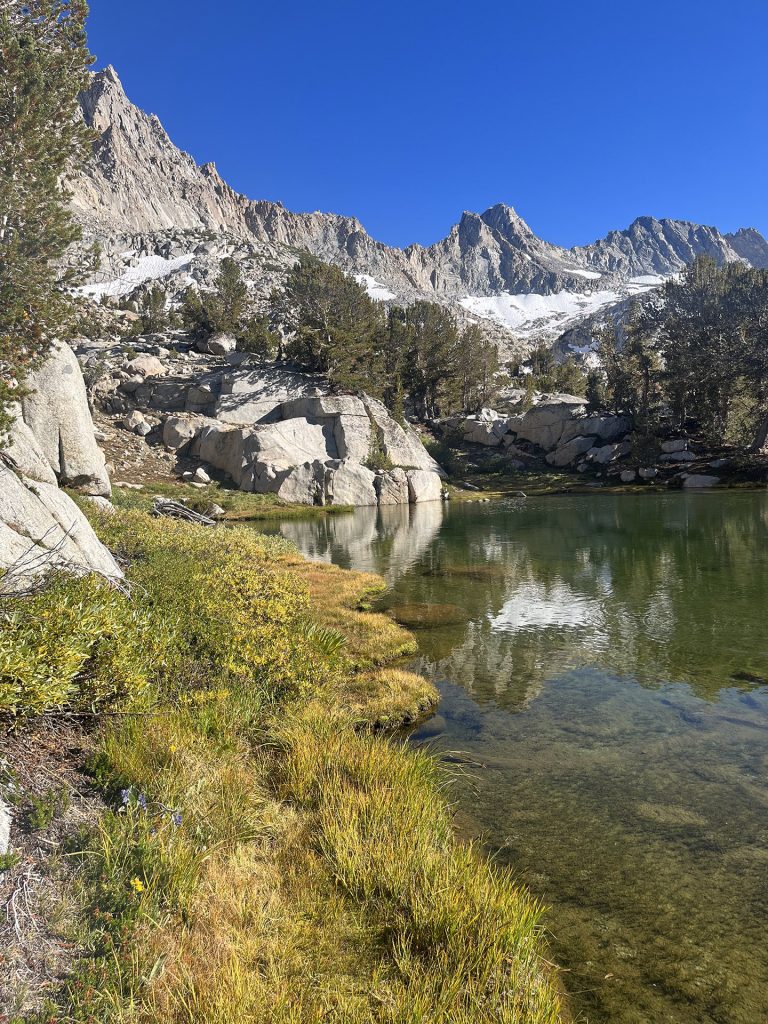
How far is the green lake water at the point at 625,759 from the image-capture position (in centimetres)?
521

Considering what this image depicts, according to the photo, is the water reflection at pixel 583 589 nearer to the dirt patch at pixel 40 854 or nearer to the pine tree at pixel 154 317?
the dirt patch at pixel 40 854

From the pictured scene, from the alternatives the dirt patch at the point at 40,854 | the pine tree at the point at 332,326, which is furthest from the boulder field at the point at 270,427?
the dirt patch at the point at 40,854

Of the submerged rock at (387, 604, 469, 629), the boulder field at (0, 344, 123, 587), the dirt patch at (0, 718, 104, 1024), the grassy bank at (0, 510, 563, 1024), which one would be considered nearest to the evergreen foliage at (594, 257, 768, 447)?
the submerged rock at (387, 604, 469, 629)

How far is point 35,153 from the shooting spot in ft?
69.1

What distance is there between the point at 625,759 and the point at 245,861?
6.73 m

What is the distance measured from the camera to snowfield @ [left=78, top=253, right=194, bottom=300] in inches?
6732

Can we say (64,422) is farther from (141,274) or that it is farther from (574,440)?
(141,274)

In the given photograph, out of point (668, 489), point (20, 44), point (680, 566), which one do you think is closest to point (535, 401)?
point (668, 489)

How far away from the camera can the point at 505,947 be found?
4.47 meters

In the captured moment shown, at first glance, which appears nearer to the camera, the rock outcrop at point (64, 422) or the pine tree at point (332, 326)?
the rock outcrop at point (64, 422)

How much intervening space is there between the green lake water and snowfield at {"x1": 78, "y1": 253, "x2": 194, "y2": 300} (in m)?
186

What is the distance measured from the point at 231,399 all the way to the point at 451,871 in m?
77.7

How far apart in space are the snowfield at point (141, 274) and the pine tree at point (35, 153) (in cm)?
16481

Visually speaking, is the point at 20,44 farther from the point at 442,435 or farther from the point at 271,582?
the point at 442,435
